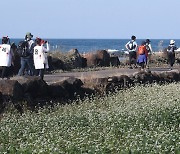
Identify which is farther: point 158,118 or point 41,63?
point 41,63

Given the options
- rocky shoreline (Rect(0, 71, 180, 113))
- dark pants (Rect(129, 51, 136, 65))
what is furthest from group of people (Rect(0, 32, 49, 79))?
dark pants (Rect(129, 51, 136, 65))

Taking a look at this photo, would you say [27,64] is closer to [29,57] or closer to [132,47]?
[29,57]

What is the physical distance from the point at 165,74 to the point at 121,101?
7870mm

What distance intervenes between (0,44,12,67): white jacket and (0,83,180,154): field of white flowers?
13.7 ft

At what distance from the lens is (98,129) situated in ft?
40.7

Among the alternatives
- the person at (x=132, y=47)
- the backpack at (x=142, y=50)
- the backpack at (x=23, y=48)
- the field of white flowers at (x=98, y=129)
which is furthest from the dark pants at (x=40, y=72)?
the person at (x=132, y=47)

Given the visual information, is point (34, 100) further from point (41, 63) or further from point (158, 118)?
point (158, 118)

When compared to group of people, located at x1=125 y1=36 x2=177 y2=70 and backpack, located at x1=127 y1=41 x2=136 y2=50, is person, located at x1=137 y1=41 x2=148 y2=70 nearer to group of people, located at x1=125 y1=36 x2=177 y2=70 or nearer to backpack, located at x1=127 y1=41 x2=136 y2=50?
group of people, located at x1=125 y1=36 x2=177 y2=70

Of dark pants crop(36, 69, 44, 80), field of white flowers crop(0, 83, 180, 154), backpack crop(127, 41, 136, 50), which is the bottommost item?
field of white flowers crop(0, 83, 180, 154)

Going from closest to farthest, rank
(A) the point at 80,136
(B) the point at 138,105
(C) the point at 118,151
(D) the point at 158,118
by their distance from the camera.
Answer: (C) the point at 118,151 < (A) the point at 80,136 < (D) the point at 158,118 < (B) the point at 138,105

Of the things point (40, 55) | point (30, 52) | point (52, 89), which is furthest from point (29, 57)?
point (52, 89)

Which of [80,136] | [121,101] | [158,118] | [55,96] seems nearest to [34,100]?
[55,96]

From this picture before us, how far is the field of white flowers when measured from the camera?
9969 millimetres

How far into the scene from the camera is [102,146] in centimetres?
1008
